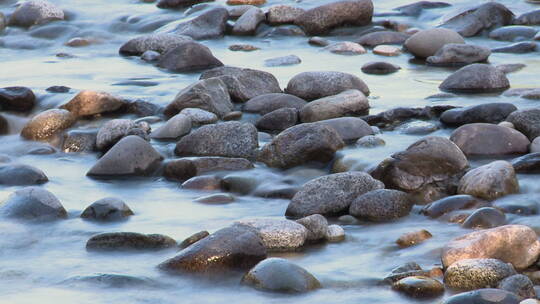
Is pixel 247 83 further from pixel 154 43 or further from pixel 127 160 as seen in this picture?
pixel 154 43

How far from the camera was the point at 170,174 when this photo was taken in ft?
24.1

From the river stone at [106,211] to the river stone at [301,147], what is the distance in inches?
52.4

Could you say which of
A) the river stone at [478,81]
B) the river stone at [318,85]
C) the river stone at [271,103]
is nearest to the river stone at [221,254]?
the river stone at [271,103]

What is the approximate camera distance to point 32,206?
635 centimetres

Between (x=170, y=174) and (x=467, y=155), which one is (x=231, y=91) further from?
(x=467, y=155)

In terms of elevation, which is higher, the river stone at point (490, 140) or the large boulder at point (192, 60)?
the river stone at point (490, 140)

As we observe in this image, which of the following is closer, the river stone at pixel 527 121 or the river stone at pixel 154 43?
the river stone at pixel 527 121

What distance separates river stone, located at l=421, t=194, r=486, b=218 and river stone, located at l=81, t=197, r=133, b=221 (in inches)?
73.9

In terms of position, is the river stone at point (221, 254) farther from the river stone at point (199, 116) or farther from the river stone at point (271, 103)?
the river stone at point (271, 103)

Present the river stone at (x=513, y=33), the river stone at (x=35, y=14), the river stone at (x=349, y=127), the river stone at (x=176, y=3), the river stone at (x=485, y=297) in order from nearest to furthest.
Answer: the river stone at (x=485, y=297)
the river stone at (x=349, y=127)
the river stone at (x=513, y=33)
the river stone at (x=35, y=14)
the river stone at (x=176, y=3)

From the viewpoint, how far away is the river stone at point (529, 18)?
39.8ft

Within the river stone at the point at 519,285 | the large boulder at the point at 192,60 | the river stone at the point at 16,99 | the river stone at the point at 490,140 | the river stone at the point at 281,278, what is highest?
the river stone at the point at 519,285

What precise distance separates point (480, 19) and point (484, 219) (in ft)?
22.0

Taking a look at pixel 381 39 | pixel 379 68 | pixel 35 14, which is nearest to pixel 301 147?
pixel 379 68
